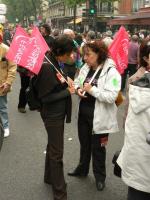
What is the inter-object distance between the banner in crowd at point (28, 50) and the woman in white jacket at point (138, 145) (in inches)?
57.6

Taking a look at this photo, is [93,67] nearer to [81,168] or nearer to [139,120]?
[81,168]

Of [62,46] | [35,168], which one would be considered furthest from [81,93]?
[35,168]

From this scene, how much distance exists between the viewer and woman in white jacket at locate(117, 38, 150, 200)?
2.72 meters

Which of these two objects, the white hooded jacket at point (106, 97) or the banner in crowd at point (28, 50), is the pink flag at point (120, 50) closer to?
the white hooded jacket at point (106, 97)

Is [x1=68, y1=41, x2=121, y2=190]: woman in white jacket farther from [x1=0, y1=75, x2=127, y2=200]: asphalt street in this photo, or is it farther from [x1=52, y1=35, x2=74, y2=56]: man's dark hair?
[x1=52, y1=35, x2=74, y2=56]: man's dark hair

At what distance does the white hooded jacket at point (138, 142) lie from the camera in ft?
8.93

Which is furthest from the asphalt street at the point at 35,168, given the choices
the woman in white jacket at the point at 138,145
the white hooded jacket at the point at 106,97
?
A: the woman in white jacket at the point at 138,145

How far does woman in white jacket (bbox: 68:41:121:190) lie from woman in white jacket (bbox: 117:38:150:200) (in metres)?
1.61

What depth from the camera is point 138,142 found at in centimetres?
281

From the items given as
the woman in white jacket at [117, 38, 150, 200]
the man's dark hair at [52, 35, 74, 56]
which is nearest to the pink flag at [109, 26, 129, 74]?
the man's dark hair at [52, 35, 74, 56]

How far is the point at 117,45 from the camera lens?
5895 millimetres

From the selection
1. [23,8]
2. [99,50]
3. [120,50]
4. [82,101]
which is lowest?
[82,101]

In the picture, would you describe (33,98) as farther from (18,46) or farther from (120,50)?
(120,50)

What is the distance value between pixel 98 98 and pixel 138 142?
1.71 m
